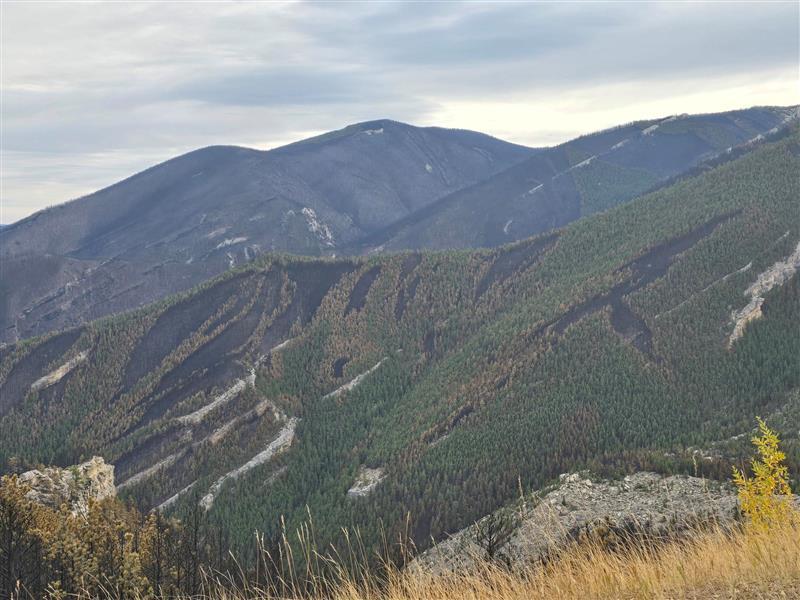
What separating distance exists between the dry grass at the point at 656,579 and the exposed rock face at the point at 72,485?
8326cm

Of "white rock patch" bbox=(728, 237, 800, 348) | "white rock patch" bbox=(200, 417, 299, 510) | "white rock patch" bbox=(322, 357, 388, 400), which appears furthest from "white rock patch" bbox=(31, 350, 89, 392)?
"white rock patch" bbox=(728, 237, 800, 348)

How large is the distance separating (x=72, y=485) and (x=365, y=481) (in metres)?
55.5

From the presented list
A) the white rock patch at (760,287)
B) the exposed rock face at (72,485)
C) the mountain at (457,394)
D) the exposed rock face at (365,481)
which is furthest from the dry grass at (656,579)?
the white rock patch at (760,287)

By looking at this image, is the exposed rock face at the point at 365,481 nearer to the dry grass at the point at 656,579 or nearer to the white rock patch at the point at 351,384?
the white rock patch at the point at 351,384

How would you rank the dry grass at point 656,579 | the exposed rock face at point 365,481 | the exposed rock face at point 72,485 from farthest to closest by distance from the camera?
the exposed rock face at point 365,481 → the exposed rock face at point 72,485 → the dry grass at point 656,579

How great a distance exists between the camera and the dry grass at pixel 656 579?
37.0 ft

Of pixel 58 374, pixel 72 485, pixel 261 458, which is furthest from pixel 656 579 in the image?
pixel 58 374

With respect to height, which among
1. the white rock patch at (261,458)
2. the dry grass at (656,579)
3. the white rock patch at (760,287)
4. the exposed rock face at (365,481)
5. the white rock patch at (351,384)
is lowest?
the exposed rock face at (365,481)

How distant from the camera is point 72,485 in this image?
101062mm

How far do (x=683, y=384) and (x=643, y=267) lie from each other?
2557 inches

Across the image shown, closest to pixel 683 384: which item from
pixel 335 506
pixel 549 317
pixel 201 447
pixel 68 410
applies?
pixel 549 317

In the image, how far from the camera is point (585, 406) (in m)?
121

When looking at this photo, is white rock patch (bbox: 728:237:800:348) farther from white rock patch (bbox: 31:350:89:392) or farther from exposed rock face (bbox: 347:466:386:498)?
white rock patch (bbox: 31:350:89:392)

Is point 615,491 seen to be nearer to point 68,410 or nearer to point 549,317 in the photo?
point 549,317
